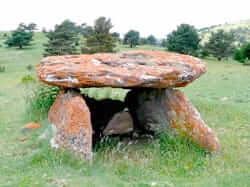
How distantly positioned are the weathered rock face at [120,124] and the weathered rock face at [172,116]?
248 mm

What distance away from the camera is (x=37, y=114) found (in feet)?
26.2

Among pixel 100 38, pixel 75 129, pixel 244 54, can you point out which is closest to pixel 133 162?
pixel 75 129

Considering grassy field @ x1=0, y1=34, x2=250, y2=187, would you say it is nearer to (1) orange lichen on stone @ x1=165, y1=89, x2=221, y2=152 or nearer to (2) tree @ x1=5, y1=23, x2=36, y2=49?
(1) orange lichen on stone @ x1=165, y1=89, x2=221, y2=152

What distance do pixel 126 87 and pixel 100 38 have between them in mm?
23160

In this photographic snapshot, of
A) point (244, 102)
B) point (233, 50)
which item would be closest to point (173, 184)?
point (244, 102)

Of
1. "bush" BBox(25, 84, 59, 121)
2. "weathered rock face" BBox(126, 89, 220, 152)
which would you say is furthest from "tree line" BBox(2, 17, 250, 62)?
"weathered rock face" BBox(126, 89, 220, 152)

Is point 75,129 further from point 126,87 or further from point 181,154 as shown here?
point 181,154

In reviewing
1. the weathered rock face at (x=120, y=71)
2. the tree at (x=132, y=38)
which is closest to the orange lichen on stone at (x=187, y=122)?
the weathered rock face at (x=120, y=71)

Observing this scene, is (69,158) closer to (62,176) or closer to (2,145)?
(62,176)

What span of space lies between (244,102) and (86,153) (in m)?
7.47

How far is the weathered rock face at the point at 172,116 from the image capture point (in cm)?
598

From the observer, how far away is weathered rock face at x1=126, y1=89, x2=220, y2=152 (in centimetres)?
598

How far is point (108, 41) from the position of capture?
2867 cm

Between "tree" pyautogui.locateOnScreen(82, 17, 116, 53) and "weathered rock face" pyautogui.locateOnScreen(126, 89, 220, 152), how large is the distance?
21149mm
